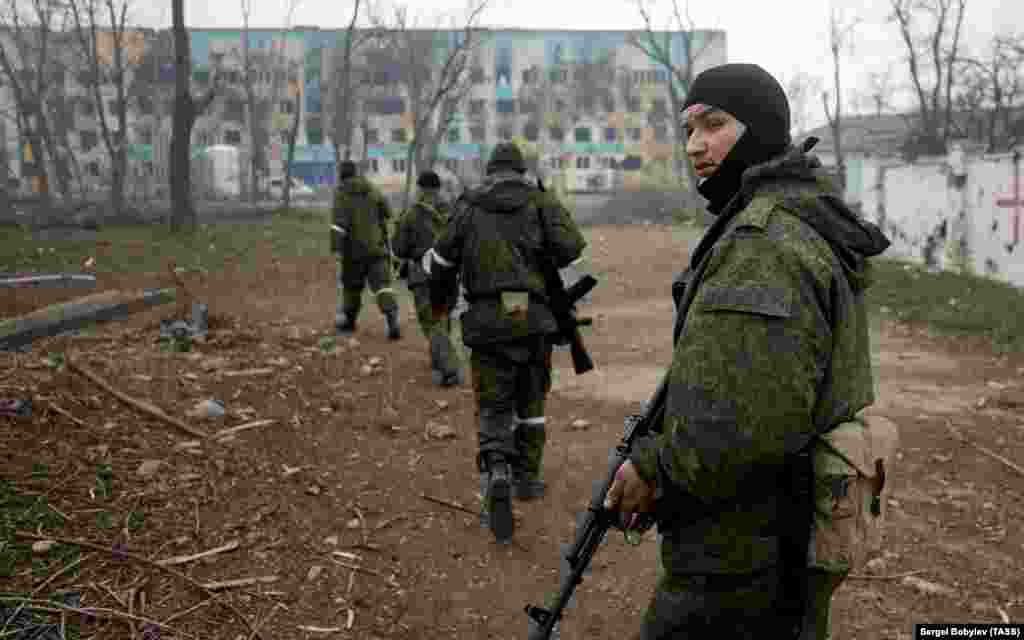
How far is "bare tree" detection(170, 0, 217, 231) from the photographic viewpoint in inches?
699

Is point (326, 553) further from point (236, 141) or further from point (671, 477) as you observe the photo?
point (236, 141)

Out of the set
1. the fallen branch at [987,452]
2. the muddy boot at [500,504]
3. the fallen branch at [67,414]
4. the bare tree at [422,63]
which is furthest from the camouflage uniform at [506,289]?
the bare tree at [422,63]

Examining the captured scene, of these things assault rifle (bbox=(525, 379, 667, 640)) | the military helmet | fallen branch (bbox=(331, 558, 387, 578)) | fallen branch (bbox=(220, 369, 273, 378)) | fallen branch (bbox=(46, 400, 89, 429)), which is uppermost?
the military helmet

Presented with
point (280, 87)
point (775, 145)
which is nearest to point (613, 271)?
point (775, 145)

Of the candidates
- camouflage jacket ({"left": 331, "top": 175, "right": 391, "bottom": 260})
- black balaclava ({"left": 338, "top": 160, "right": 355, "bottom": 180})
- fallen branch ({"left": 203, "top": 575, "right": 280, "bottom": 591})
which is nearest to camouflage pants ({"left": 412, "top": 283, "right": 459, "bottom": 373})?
camouflage jacket ({"left": 331, "top": 175, "right": 391, "bottom": 260})

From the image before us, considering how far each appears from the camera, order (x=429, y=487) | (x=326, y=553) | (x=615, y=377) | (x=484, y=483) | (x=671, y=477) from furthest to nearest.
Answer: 1. (x=615, y=377)
2. (x=429, y=487)
3. (x=484, y=483)
4. (x=326, y=553)
5. (x=671, y=477)

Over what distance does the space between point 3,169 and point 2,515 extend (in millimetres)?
37355

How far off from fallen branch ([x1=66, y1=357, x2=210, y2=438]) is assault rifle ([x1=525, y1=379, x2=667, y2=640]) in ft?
9.83

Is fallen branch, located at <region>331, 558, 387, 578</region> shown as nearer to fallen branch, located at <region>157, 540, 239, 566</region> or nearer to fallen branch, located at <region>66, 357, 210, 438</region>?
fallen branch, located at <region>157, 540, 239, 566</region>

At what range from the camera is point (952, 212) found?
1444cm

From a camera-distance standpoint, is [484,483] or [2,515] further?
[484,483]

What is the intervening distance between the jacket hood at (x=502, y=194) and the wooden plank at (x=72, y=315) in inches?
155

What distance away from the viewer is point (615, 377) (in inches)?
292

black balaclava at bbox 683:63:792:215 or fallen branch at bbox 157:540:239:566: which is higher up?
black balaclava at bbox 683:63:792:215
